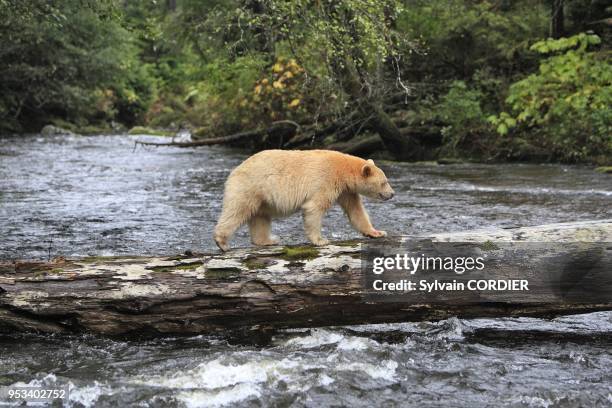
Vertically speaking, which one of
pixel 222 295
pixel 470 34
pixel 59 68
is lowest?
pixel 222 295

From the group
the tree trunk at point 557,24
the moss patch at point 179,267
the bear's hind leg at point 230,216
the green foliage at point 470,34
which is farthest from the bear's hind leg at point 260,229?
the tree trunk at point 557,24

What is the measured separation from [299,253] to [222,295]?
720 millimetres

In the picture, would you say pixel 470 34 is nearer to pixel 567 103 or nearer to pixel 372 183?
pixel 567 103

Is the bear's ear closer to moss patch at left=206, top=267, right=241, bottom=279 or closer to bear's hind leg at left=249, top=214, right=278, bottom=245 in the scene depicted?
bear's hind leg at left=249, top=214, right=278, bottom=245

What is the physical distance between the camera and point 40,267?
18.2 feet

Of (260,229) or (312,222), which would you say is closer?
(312,222)

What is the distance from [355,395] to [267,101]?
58.2 feet

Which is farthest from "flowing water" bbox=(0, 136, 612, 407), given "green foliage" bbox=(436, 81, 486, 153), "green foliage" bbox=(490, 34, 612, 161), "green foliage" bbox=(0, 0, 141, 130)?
"green foliage" bbox=(0, 0, 141, 130)

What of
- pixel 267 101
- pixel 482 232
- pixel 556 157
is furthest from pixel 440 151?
pixel 482 232

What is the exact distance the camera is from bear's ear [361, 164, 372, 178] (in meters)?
7.01

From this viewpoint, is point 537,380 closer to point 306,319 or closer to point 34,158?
point 306,319

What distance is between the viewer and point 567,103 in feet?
56.0

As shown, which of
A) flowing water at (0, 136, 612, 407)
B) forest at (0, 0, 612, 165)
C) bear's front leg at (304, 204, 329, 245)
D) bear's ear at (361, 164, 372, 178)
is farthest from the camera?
forest at (0, 0, 612, 165)

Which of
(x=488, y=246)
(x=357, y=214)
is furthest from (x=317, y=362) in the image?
(x=357, y=214)
